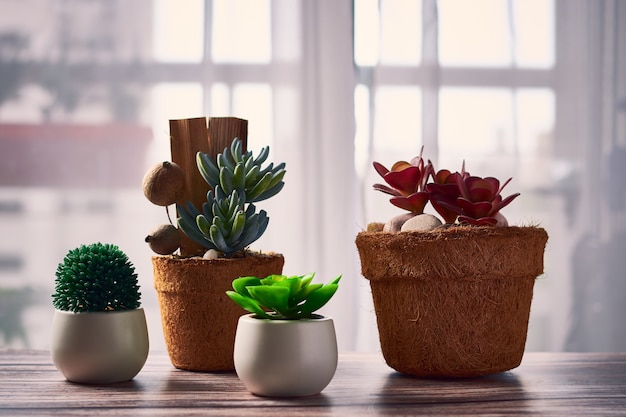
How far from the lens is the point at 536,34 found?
1.58 meters

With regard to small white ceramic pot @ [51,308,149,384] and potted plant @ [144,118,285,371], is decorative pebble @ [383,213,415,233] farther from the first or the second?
small white ceramic pot @ [51,308,149,384]

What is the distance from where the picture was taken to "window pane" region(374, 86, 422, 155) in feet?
5.09

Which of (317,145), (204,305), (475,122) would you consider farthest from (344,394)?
(475,122)

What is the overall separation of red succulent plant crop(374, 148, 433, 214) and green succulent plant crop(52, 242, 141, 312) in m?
0.30

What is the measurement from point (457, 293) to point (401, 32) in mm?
923

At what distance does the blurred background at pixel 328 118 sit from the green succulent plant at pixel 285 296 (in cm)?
83

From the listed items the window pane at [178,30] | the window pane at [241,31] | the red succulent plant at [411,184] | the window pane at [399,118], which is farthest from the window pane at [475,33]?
the red succulent plant at [411,184]

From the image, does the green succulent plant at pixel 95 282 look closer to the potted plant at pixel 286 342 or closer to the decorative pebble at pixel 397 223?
the potted plant at pixel 286 342

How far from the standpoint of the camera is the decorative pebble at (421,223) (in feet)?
2.54

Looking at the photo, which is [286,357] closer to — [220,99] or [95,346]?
[95,346]

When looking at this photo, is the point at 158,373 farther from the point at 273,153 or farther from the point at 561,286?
the point at 561,286

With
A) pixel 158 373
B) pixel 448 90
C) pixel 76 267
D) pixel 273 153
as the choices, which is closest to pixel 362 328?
pixel 273 153

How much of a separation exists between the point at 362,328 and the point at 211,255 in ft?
2.64

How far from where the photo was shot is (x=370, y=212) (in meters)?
1.54
